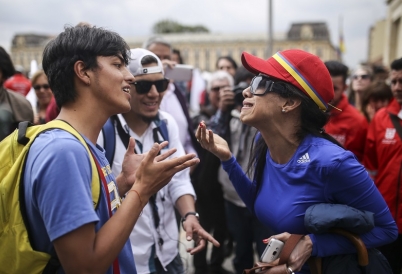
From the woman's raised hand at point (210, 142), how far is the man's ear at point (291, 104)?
433 mm

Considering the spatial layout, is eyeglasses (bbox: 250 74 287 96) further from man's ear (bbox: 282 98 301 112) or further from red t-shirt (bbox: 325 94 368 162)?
red t-shirt (bbox: 325 94 368 162)

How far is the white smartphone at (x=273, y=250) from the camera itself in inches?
74.8

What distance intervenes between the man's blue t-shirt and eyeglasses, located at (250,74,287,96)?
1073mm

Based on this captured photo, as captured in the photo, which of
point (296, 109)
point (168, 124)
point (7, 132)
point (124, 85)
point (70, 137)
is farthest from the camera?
point (168, 124)

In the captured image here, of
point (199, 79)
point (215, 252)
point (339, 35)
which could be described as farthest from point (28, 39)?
point (215, 252)

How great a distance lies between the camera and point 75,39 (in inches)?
63.4

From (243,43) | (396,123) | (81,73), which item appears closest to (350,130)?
(396,123)

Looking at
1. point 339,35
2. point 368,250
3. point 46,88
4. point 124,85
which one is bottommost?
point 339,35

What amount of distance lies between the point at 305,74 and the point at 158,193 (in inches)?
48.1

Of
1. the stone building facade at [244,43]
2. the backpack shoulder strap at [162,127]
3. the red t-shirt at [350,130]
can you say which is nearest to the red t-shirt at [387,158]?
the red t-shirt at [350,130]

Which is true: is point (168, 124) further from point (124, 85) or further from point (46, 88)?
point (46, 88)

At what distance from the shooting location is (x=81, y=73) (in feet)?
5.23

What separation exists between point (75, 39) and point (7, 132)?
131 centimetres

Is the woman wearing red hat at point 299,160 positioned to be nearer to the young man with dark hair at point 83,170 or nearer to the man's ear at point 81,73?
the young man with dark hair at point 83,170
